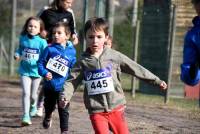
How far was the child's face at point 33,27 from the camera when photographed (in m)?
8.89

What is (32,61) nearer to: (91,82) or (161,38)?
(91,82)

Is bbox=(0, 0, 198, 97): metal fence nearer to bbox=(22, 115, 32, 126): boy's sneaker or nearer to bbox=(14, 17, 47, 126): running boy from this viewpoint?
bbox=(14, 17, 47, 126): running boy

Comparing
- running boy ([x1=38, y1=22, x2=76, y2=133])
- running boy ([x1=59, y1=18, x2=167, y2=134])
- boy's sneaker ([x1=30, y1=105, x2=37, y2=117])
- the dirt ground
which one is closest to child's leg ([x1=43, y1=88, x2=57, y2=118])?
running boy ([x1=38, y1=22, x2=76, y2=133])

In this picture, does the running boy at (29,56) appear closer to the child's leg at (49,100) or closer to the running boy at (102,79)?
the child's leg at (49,100)

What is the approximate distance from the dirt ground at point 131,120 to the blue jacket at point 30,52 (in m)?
0.78

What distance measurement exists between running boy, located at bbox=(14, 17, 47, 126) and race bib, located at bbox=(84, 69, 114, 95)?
2851 mm

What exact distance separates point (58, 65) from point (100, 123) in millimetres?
2101

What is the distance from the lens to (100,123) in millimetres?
5887

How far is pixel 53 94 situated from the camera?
26.2ft

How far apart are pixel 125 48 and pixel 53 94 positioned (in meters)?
7.14

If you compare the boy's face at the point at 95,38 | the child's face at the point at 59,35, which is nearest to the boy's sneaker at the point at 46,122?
the child's face at the point at 59,35

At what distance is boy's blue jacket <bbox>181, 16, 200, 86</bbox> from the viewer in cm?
459

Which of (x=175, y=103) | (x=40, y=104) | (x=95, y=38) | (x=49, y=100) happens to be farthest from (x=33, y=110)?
(x=175, y=103)

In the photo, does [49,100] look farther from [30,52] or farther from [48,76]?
[30,52]
